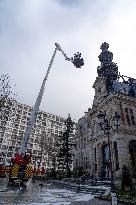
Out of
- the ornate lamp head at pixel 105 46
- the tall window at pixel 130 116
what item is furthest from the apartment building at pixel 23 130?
the tall window at pixel 130 116

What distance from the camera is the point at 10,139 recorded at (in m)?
99.1

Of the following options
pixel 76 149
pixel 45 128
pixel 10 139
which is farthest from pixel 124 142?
pixel 45 128

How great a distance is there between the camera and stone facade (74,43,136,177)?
106ft

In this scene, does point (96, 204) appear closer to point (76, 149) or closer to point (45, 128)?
point (76, 149)

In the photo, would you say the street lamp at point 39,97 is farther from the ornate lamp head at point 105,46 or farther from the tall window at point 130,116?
the ornate lamp head at point 105,46

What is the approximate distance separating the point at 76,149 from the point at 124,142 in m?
25.8

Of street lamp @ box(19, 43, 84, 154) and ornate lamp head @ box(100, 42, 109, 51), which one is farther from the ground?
ornate lamp head @ box(100, 42, 109, 51)

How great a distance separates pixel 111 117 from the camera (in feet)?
116

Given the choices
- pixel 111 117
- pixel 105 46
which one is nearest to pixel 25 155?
pixel 111 117

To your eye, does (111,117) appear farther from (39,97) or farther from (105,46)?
(39,97)

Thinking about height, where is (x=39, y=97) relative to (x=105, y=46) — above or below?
below

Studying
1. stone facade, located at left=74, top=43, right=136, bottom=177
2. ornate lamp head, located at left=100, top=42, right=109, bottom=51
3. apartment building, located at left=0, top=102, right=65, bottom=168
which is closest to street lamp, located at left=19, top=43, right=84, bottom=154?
stone facade, located at left=74, top=43, right=136, bottom=177

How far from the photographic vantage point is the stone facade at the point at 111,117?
32.4m

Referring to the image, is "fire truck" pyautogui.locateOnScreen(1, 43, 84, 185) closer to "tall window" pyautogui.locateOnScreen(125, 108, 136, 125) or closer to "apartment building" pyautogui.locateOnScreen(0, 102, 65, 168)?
"tall window" pyautogui.locateOnScreen(125, 108, 136, 125)
